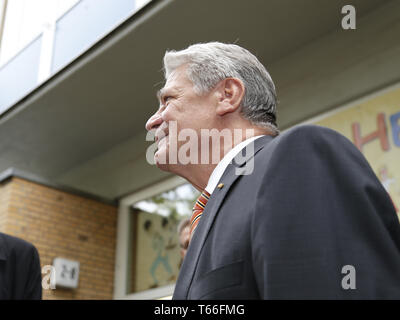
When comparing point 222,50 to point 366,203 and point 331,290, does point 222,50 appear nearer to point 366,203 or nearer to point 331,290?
point 366,203

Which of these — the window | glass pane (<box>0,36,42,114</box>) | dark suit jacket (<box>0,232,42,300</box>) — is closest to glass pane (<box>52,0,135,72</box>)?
the window

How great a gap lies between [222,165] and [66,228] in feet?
21.6

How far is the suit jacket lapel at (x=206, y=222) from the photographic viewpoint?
1226mm

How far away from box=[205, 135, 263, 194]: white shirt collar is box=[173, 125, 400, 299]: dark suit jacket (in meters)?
0.25

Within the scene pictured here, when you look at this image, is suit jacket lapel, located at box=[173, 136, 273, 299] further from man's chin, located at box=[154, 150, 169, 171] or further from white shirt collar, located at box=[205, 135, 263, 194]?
man's chin, located at box=[154, 150, 169, 171]

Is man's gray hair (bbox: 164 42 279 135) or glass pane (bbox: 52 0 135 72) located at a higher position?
glass pane (bbox: 52 0 135 72)

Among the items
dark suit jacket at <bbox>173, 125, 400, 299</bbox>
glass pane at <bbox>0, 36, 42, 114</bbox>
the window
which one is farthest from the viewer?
the window

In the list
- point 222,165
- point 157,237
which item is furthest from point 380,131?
point 222,165

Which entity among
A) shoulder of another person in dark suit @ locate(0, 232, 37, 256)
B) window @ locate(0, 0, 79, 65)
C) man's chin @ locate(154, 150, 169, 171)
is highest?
window @ locate(0, 0, 79, 65)

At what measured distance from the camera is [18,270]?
105 inches

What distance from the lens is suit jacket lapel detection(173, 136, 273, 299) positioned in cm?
123

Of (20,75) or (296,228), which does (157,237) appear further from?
(296,228)

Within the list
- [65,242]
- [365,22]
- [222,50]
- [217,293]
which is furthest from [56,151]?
[217,293]

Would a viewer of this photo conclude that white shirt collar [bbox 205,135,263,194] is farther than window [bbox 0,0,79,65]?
No
